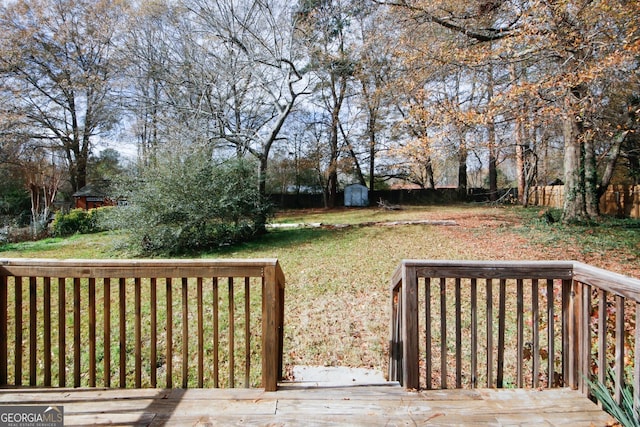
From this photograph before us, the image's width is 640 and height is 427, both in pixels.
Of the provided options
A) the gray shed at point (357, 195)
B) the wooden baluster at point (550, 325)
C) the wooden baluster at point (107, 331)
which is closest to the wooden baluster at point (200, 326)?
the wooden baluster at point (107, 331)

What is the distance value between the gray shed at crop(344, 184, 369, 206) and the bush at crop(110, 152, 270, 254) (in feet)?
48.4

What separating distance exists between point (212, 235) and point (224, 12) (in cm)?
686

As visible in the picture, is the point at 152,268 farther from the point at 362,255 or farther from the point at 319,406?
the point at 362,255

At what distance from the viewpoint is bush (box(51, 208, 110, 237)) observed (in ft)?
41.1

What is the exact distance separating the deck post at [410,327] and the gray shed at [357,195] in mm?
21256

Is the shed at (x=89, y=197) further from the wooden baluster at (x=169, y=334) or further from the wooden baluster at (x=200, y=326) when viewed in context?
the wooden baluster at (x=200, y=326)

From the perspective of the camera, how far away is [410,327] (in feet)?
6.62

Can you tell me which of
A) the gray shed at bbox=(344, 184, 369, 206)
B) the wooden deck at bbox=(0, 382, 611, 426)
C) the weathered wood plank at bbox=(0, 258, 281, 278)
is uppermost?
the gray shed at bbox=(344, 184, 369, 206)

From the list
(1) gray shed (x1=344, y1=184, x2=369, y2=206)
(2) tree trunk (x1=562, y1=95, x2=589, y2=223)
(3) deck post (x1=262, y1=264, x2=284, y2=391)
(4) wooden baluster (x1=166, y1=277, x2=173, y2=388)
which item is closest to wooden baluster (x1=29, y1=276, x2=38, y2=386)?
(4) wooden baluster (x1=166, y1=277, x2=173, y2=388)

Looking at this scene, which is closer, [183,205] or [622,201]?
[183,205]

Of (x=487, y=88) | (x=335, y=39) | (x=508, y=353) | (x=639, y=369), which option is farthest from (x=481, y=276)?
(x=335, y=39)

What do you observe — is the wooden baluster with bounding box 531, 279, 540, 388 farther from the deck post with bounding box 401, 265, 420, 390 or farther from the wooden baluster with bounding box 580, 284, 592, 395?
the deck post with bounding box 401, 265, 420, 390

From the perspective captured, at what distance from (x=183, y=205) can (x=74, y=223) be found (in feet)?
25.8

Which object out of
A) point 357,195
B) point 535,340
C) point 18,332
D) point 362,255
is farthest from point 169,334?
point 357,195
